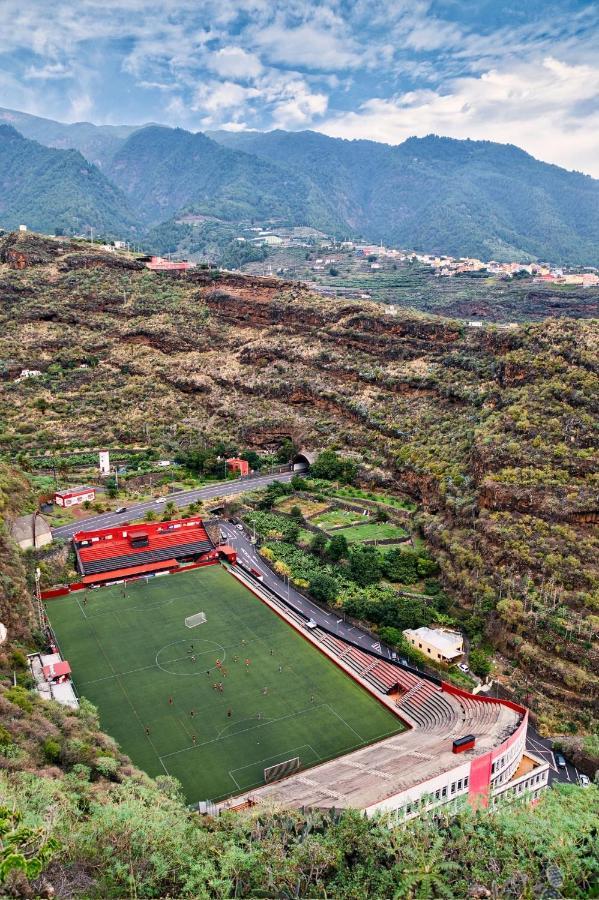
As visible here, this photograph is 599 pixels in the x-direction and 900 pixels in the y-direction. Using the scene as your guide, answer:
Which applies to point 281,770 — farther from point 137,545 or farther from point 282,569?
point 137,545

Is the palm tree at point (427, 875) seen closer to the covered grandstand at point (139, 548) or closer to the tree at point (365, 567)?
the tree at point (365, 567)

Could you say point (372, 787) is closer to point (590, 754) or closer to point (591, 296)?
point (590, 754)

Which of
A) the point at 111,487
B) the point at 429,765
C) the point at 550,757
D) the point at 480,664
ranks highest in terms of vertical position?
the point at 111,487

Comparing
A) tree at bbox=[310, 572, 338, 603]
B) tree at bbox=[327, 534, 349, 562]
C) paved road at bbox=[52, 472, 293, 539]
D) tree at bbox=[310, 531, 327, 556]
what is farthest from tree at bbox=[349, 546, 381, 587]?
paved road at bbox=[52, 472, 293, 539]

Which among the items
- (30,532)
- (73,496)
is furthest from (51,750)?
(73,496)

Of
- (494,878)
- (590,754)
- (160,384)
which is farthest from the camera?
(160,384)

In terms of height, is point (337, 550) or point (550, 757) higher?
point (337, 550)

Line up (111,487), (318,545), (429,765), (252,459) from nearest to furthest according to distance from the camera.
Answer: (429,765) < (318,545) < (111,487) < (252,459)

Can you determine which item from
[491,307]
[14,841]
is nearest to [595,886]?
[14,841]
